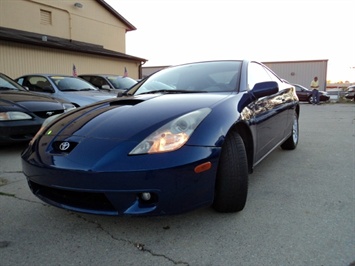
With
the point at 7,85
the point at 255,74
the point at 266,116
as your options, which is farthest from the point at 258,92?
the point at 7,85

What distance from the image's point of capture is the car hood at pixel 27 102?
4336 millimetres

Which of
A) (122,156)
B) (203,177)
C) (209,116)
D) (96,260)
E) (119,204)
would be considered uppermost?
(209,116)

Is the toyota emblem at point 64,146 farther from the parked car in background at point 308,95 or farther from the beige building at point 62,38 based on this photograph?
the parked car in background at point 308,95

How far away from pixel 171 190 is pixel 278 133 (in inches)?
85.9

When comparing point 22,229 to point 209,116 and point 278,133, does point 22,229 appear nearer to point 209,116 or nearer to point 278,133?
point 209,116

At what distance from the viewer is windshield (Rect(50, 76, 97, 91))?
22.8 ft

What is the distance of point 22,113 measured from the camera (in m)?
4.31

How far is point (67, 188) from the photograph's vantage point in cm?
191

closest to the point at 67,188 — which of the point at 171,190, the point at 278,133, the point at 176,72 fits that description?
the point at 171,190

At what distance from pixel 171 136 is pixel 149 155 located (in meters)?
0.20

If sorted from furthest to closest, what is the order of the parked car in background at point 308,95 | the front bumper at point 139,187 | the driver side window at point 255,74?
1. the parked car in background at point 308,95
2. the driver side window at point 255,74
3. the front bumper at point 139,187

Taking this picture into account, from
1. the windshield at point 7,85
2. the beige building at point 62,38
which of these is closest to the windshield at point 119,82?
the windshield at point 7,85

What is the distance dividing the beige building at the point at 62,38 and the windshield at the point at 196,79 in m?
10.5

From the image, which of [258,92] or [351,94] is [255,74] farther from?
[351,94]
